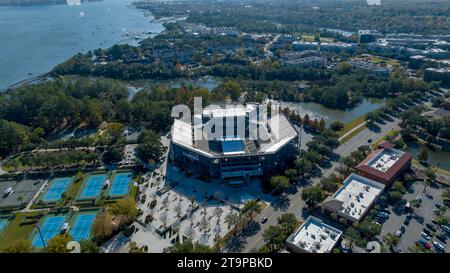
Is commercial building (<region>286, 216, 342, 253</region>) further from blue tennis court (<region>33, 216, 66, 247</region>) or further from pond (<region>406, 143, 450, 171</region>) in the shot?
blue tennis court (<region>33, 216, 66, 247</region>)

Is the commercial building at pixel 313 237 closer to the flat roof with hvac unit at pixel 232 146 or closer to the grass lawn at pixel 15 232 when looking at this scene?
the flat roof with hvac unit at pixel 232 146

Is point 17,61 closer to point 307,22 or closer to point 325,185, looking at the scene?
point 325,185

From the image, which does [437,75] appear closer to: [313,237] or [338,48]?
[338,48]

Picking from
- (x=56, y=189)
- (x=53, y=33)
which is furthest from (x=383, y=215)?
(x=53, y=33)

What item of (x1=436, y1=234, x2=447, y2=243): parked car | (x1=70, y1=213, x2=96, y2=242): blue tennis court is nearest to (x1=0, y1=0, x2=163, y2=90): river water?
(x1=70, y1=213, x2=96, y2=242): blue tennis court
